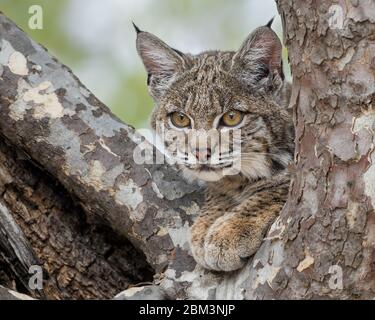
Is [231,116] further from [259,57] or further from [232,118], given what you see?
[259,57]

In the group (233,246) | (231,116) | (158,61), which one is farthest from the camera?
(158,61)

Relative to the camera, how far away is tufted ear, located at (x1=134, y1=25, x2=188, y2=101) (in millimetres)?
4730

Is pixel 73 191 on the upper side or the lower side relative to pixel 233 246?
upper

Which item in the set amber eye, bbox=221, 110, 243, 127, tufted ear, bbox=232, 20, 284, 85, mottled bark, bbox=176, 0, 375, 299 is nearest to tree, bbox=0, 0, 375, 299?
mottled bark, bbox=176, 0, 375, 299

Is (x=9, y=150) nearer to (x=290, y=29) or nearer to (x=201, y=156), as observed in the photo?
(x=201, y=156)

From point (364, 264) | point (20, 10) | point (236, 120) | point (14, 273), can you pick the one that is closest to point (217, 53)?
point (236, 120)

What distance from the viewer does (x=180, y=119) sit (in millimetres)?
4547

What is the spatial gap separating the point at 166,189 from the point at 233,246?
696 millimetres

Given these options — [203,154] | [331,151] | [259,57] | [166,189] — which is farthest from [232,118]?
[331,151]

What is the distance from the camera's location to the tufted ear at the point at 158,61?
15.5 ft

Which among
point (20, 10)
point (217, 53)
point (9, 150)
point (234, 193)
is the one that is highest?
point (20, 10)

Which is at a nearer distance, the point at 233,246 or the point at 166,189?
the point at 233,246
